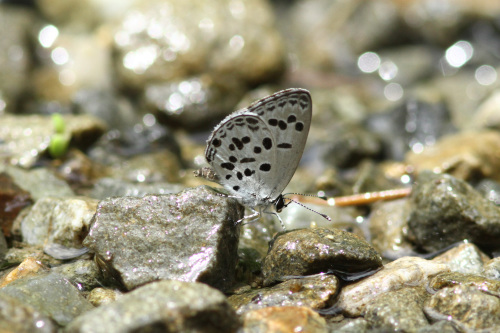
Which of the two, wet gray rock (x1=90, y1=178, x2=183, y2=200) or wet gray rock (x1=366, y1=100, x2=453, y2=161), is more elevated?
wet gray rock (x1=366, y1=100, x2=453, y2=161)

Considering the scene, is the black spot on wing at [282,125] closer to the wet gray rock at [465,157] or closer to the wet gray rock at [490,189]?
the wet gray rock at [465,157]

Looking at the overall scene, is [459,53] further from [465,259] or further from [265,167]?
[265,167]

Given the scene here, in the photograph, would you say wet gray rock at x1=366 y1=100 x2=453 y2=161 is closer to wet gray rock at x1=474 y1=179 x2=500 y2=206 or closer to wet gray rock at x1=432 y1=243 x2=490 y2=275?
wet gray rock at x1=474 y1=179 x2=500 y2=206

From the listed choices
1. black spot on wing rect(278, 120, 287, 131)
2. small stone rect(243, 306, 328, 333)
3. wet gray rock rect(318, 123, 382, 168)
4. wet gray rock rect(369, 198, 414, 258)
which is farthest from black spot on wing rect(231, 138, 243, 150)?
wet gray rock rect(318, 123, 382, 168)

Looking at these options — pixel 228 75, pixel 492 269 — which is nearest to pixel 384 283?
pixel 492 269

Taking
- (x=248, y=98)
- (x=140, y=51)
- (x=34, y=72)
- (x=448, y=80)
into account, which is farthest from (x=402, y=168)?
(x=34, y=72)

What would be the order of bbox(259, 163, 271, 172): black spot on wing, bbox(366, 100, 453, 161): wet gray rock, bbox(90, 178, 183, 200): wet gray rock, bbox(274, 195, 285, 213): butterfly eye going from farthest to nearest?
bbox(366, 100, 453, 161): wet gray rock, bbox(90, 178, 183, 200): wet gray rock, bbox(274, 195, 285, 213): butterfly eye, bbox(259, 163, 271, 172): black spot on wing
